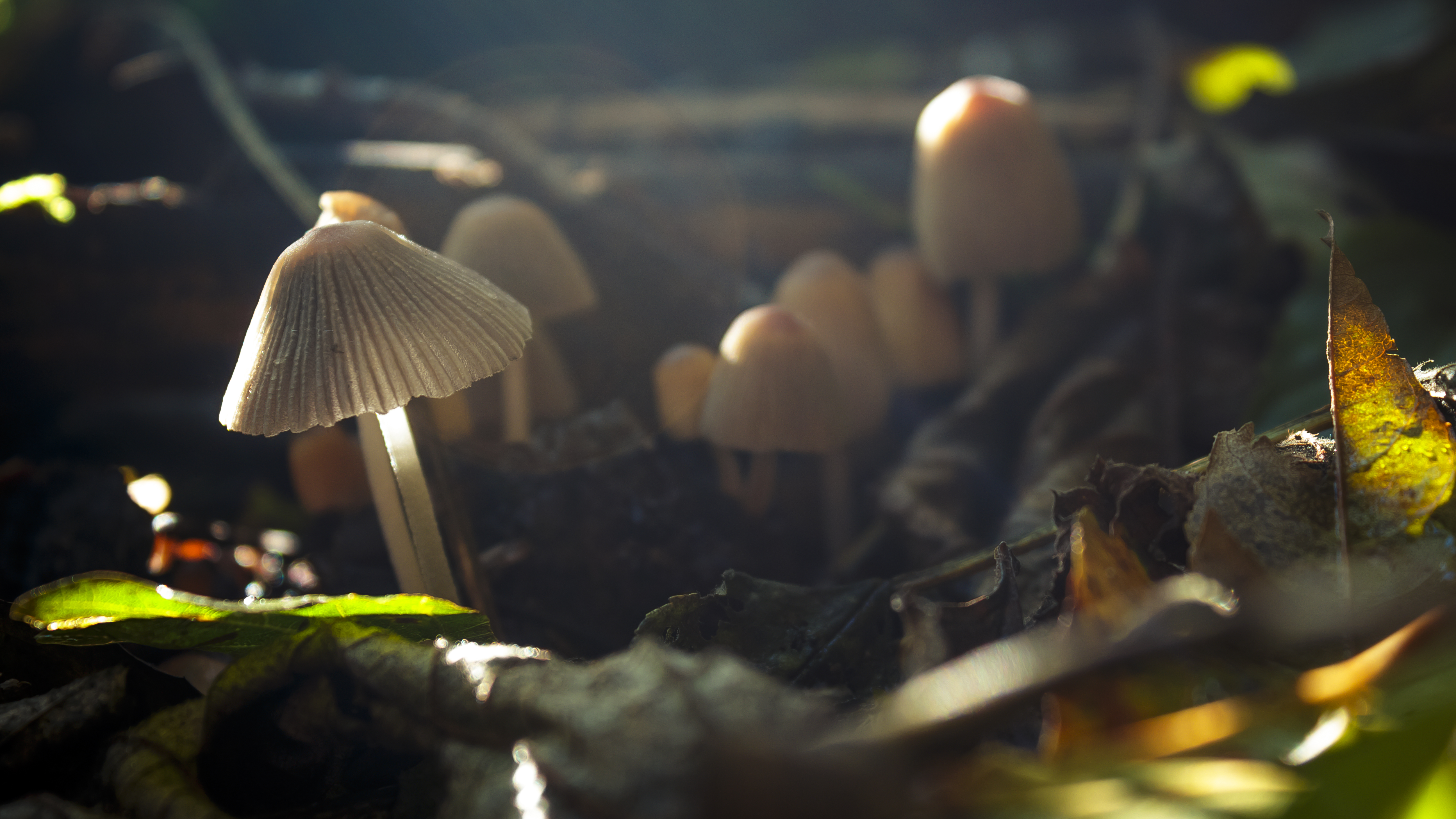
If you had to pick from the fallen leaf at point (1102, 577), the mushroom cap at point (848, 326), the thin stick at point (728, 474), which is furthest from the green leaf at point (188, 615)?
the mushroom cap at point (848, 326)

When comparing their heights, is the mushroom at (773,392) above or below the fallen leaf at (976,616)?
above

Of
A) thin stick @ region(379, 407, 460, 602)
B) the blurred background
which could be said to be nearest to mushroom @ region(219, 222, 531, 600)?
thin stick @ region(379, 407, 460, 602)

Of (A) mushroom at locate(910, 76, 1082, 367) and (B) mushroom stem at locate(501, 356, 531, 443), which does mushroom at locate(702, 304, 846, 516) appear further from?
(A) mushroom at locate(910, 76, 1082, 367)

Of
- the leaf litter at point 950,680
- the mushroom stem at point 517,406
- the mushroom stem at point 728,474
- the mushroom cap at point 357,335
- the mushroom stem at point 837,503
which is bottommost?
the mushroom stem at point 837,503

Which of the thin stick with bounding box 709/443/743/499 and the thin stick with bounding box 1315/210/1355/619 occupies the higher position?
the thin stick with bounding box 1315/210/1355/619

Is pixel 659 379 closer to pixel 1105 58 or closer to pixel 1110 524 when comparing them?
pixel 1110 524

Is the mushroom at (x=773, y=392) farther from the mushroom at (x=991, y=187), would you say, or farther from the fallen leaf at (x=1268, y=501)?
the fallen leaf at (x=1268, y=501)

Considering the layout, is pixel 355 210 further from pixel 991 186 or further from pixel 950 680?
pixel 991 186

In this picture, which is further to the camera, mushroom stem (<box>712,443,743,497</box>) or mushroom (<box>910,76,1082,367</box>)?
mushroom (<box>910,76,1082,367</box>)
